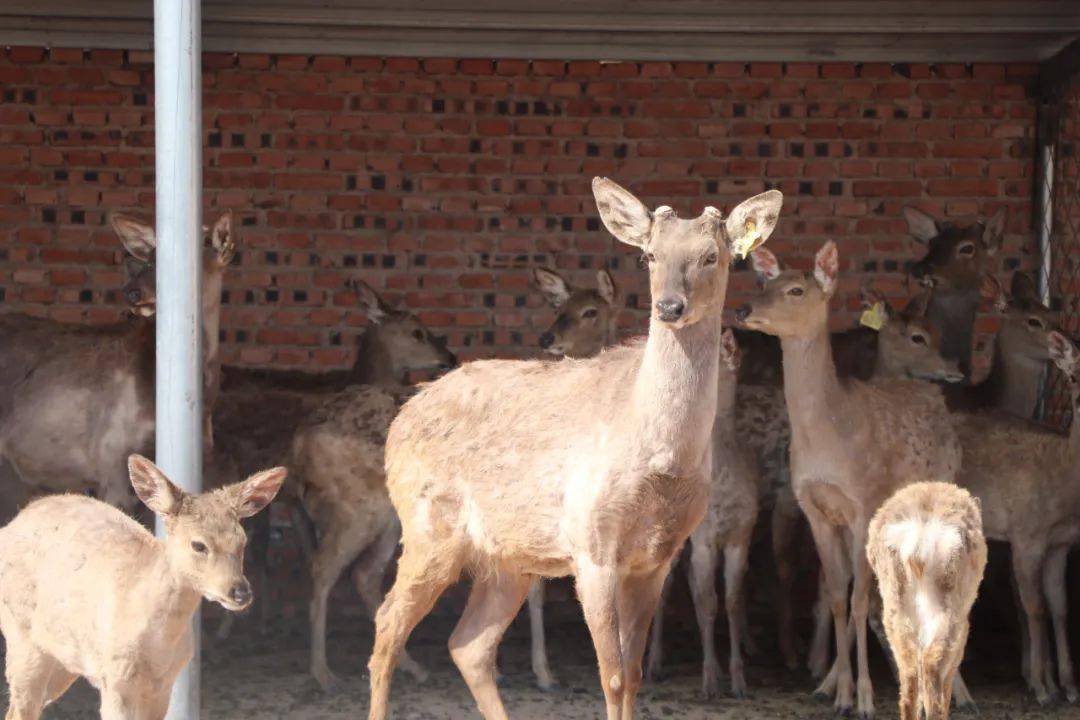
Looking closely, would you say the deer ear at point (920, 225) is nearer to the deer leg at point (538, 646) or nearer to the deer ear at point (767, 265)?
the deer ear at point (767, 265)

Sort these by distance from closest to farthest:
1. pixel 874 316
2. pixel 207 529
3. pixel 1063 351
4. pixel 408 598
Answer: pixel 207 529 → pixel 408 598 → pixel 1063 351 → pixel 874 316

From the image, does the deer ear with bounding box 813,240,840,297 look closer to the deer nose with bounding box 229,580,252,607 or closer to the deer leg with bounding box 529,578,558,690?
the deer leg with bounding box 529,578,558,690

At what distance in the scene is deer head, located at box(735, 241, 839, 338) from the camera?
8609 mm

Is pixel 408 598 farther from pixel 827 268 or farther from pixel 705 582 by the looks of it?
pixel 827 268

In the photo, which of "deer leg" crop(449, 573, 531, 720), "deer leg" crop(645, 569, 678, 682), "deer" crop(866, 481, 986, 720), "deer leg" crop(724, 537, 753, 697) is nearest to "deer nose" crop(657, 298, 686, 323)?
"deer" crop(866, 481, 986, 720)

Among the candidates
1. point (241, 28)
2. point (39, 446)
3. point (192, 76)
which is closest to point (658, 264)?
point (192, 76)

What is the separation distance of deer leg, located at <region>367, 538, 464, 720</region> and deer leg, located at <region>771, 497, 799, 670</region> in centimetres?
299

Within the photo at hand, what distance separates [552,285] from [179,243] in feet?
12.8

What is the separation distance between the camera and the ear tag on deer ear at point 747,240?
6805 millimetres

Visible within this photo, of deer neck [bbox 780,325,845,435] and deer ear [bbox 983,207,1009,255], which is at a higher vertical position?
deer ear [bbox 983,207,1009,255]

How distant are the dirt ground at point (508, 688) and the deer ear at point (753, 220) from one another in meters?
2.74

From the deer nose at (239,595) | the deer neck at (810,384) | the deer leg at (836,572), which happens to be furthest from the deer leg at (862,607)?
the deer nose at (239,595)

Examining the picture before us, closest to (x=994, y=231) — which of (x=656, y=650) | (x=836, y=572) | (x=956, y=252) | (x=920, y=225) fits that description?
(x=956, y=252)

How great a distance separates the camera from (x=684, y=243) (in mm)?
6559
